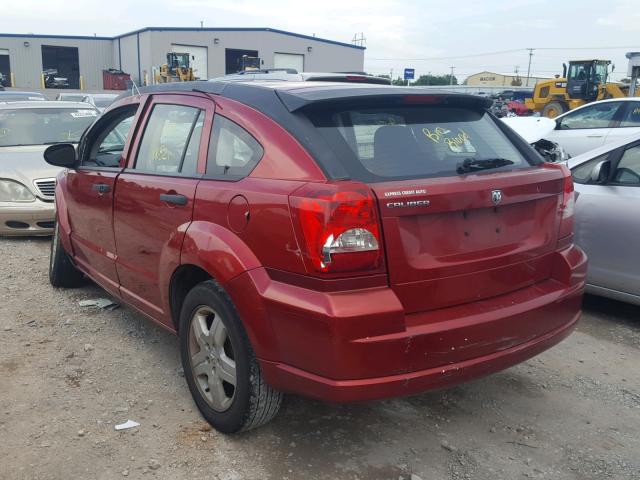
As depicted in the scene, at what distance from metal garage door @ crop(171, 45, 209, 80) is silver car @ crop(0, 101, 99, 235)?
126 ft

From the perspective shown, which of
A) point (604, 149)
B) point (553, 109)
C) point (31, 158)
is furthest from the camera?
point (553, 109)

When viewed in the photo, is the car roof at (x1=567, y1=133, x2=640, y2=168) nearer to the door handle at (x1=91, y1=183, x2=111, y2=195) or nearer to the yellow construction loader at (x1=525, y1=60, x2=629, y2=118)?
the door handle at (x1=91, y1=183, x2=111, y2=195)

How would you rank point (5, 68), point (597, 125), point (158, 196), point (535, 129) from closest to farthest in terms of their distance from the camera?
point (158, 196), point (535, 129), point (597, 125), point (5, 68)

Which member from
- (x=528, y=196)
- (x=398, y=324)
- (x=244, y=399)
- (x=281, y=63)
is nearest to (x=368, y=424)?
(x=244, y=399)

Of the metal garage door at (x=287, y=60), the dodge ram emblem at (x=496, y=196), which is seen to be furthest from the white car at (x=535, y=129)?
the metal garage door at (x=287, y=60)

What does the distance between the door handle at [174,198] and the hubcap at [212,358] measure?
1.76ft

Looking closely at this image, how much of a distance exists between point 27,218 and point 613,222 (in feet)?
19.4

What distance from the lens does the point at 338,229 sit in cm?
243

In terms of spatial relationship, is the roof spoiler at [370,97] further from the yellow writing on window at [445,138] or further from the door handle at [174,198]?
the door handle at [174,198]

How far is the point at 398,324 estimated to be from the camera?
2492mm

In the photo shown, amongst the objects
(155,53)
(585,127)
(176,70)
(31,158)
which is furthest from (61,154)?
(155,53)

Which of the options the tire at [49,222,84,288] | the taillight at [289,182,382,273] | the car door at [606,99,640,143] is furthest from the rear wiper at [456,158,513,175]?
the car door at [606,99,640,143]

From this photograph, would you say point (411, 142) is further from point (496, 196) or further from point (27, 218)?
point (27, 218)

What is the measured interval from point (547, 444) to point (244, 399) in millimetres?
1506
